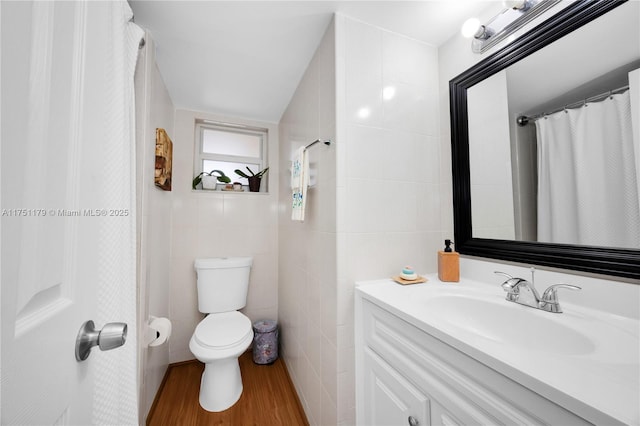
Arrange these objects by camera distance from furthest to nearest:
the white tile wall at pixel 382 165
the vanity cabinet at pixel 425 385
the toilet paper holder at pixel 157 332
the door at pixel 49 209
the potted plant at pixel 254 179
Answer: the potted plant at pixel 254 179 < the toilet paper holder at pixel 157 332 < the white tile wall at pixel 382 165 < the vanity cabinet at pixel 425 385 < the door at pixel 49 209

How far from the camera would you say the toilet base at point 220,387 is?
1.55 meters

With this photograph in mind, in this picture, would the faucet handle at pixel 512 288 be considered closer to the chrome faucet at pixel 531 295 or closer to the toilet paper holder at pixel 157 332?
the chrome faucet at pixel 531 295

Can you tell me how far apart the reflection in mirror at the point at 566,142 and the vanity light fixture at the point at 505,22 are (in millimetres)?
132

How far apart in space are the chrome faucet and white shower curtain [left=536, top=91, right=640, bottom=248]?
21cm

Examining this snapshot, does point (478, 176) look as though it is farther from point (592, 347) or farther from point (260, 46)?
point (260, 46)

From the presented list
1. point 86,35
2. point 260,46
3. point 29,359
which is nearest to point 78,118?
point 86,35

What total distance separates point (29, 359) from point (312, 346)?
129 centimetres

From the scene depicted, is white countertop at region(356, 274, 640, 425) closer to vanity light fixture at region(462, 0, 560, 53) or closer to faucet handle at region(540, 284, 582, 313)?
faucet handle at region(540, 284, 582, 313)

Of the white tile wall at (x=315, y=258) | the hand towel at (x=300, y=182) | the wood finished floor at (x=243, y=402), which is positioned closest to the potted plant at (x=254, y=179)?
the white tile wall at (x=315, y=258)

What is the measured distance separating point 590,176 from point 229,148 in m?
2.46

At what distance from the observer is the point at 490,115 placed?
1147mm

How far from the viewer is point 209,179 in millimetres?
2158

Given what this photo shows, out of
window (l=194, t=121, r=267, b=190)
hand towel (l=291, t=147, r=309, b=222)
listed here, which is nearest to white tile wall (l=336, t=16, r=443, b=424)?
hand towel (l=291, t=147, r=309, b=222)

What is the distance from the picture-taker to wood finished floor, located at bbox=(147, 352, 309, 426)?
4.81ft
